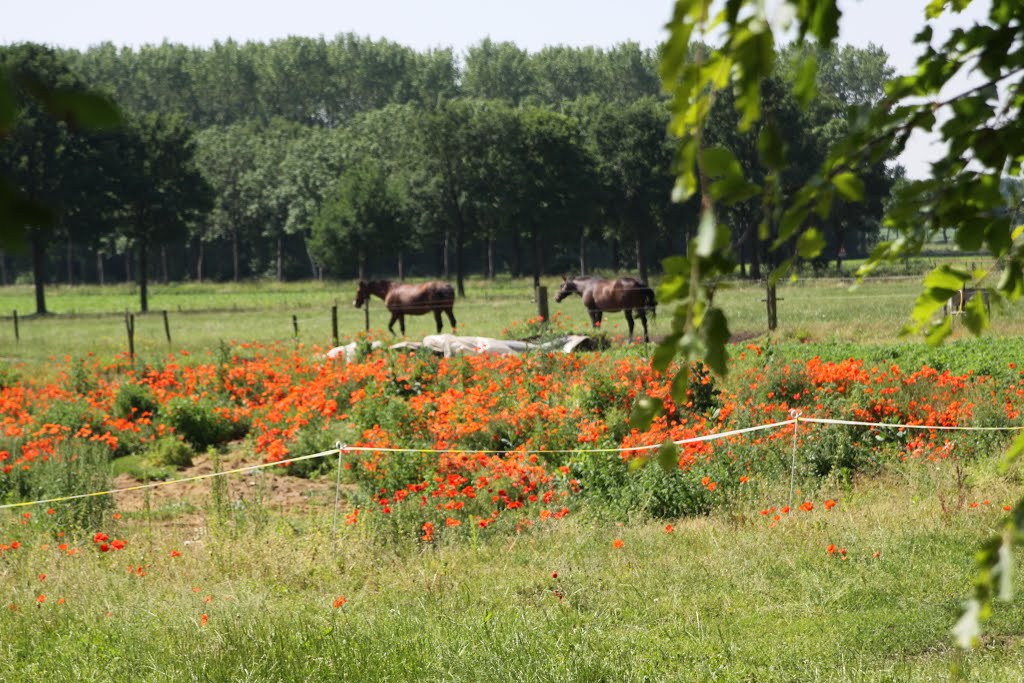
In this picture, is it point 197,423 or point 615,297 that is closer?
point 197,423

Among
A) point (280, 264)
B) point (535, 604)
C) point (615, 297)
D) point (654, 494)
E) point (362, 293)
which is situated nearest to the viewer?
point (535, 604)

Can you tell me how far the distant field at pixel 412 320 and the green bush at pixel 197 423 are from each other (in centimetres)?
A: 531

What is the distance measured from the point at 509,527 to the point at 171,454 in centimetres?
585

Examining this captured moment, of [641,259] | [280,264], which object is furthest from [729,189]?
[280,264]

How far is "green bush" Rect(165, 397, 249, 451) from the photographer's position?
49.3 feet

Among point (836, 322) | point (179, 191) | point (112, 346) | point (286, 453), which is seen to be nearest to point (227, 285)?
point (179, 191)

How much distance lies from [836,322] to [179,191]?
3884 centimetres

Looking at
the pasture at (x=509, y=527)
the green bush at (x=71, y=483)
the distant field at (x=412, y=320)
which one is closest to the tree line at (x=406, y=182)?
the distant field at (x=412, y=320)

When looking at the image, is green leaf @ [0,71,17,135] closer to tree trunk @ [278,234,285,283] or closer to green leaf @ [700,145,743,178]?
green leaf @ [700,145,743,178]

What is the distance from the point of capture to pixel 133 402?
53.4 ft

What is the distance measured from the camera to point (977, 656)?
20.7ft

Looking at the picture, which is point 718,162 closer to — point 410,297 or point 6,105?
point 6,105

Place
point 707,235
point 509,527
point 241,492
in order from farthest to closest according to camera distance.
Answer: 1. point 241,492
2. point 509,527
3. point 707,235

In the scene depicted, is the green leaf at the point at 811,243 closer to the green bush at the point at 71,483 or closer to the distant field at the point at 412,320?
the green bush at the point at 71,483
